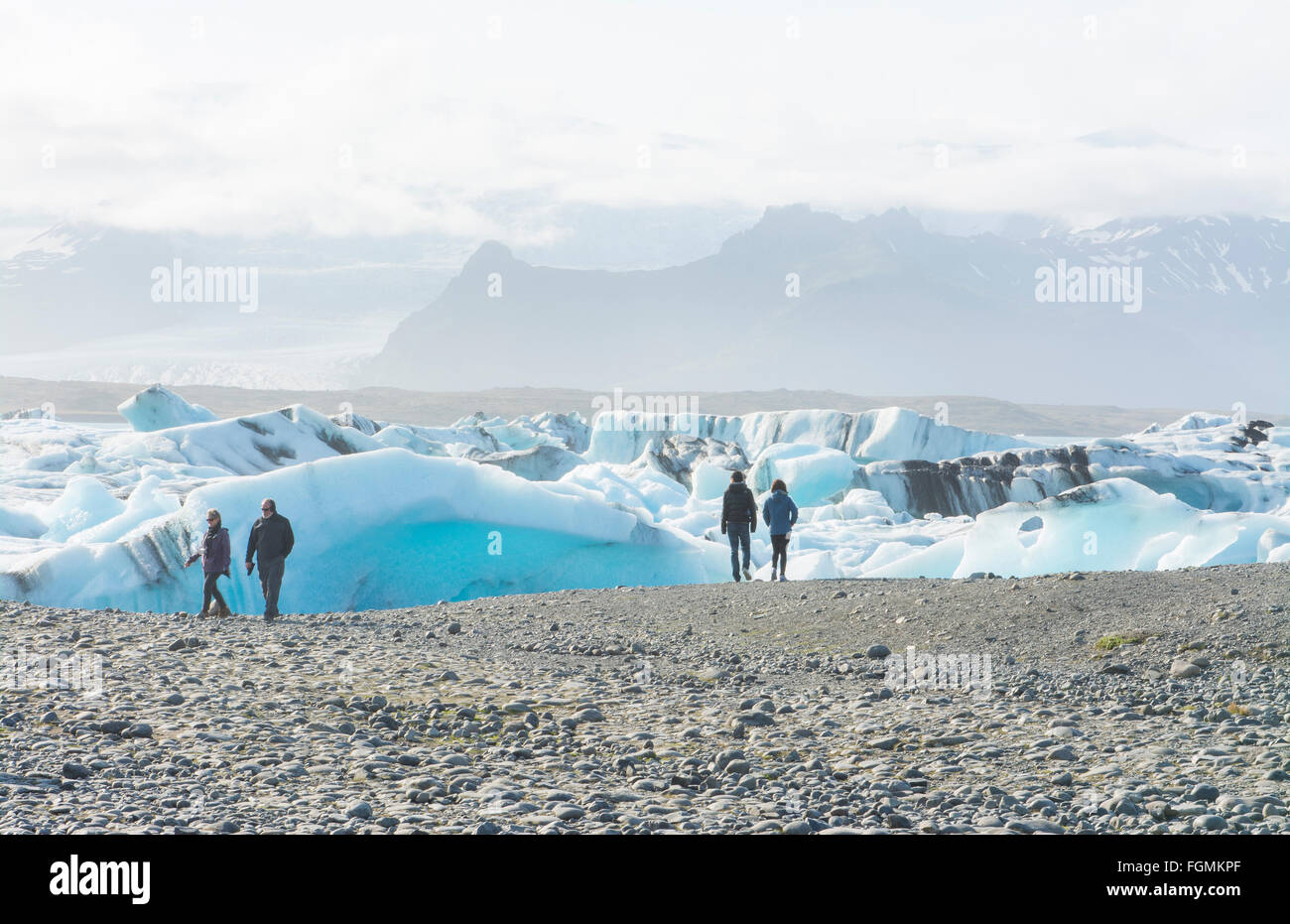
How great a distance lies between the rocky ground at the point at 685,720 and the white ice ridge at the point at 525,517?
500cm

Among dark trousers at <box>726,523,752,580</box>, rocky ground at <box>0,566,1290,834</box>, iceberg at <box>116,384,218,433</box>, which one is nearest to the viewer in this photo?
rocky ground at <box>0,566,1290,834</box>

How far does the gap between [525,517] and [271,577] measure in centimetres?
815

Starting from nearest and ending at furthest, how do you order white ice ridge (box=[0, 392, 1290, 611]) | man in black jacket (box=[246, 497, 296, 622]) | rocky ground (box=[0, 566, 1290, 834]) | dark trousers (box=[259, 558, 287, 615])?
rocky ground (box=[0, 566, 1290, 834]) → man in black jacket (box=[246, 497, 296, 622]) → dark trousers (box=[259, 558, 287, 615]) → white ice ridge (box=[0, 392, 1290, 611])

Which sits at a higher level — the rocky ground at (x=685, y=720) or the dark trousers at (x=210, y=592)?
the dark trousers at (x=210, y=592)

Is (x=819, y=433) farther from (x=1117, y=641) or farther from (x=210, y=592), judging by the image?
(x=1117, y=641)

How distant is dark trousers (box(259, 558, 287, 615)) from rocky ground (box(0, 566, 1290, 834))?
0.59m

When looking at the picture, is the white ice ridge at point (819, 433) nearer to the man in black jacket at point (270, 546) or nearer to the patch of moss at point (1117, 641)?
the man in black jacket at point (270, 546)

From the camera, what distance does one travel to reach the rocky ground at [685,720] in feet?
20.9

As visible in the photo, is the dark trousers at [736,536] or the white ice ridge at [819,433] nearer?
the dark trousers at [736,536]

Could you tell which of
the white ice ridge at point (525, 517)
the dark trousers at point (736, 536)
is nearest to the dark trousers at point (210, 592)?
the white ice ridge at point (525, 517)

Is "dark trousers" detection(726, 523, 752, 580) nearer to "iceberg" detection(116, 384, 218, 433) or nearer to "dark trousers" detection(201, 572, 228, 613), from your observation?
"dark trousers" detection(201, 572, 228, 613)

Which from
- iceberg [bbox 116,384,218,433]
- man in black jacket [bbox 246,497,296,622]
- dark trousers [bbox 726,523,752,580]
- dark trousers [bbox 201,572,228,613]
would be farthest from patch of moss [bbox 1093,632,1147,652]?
iceberg [bbox 116,384,218,433]

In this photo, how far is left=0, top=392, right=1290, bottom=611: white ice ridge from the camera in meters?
20.0
